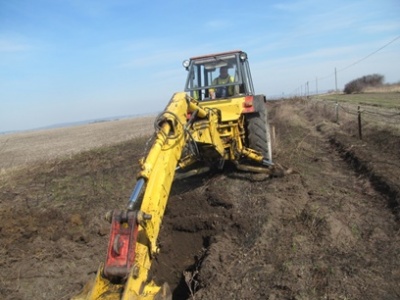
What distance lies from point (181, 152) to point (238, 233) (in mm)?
2121

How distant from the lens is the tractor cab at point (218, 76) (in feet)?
29.3

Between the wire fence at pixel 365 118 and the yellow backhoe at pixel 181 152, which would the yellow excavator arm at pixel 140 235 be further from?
the wire fence at pixel 365 118

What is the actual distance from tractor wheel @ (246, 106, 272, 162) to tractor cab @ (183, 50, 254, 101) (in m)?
0.54

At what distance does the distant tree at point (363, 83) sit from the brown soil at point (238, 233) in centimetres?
5683

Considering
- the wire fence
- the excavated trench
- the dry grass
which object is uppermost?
the wire fence

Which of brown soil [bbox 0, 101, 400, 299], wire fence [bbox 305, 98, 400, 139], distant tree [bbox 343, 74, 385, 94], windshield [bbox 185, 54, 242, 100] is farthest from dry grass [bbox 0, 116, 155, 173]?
distant tree [bbox 343, 74, 385, 94]

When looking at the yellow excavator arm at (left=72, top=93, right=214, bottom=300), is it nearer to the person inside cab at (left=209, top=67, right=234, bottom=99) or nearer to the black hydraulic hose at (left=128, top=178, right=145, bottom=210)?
the black hydraulic hose at (left=128, top=178, right=145, bottom=210)

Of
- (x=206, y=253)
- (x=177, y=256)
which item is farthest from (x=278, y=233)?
(x=177, y=256)

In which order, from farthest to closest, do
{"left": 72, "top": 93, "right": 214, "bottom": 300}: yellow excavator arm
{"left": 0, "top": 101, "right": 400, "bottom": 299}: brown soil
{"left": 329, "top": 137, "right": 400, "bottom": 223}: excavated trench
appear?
{"left": 329, "top": 137, "right": 400, "bottom": 223}: excavated trench, {"left": 0, "top": 101, "right": 400, "bottom": 299}: brown soil, {"left": 72, "top": 93, "right": 214, "bottom": 300}: yellow excavator arm

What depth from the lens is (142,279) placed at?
3.45m

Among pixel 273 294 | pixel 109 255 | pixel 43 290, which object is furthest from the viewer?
pixel 43 290

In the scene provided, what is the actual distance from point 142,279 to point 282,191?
16.2ft

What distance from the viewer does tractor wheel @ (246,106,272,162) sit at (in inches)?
355

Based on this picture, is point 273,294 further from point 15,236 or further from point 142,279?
point 15,236
